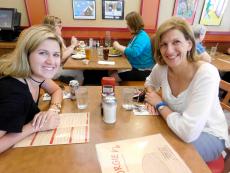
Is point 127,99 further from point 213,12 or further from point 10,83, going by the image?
point 213,12

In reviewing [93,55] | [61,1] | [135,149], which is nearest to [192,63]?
[135,149]

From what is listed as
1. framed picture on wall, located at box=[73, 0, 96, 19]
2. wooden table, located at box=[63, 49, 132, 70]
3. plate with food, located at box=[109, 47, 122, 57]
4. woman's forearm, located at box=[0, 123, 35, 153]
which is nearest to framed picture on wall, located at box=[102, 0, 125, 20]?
framed picture on wall, located at box=[73, 0, 96, 19]

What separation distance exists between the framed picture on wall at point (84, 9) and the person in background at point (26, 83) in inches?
106

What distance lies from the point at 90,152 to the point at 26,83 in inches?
19.8

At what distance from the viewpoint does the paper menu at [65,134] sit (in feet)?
2.84

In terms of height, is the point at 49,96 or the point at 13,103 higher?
the point at 13,103

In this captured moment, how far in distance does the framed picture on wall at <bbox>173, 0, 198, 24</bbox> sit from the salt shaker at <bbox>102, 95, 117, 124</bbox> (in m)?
3.29

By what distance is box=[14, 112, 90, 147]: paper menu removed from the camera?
0.87 metres

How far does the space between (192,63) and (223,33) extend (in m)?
3.30

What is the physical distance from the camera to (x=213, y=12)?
12.3 feet

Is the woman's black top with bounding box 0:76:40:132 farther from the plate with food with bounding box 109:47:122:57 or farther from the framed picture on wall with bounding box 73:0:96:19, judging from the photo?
the framed picture on wall with bounding box 73:0:96:19

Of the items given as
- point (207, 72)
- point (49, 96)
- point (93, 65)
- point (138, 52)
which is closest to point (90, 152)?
point (49, 96)

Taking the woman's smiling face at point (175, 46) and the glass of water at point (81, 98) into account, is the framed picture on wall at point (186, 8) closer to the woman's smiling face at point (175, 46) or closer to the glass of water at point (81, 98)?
the woman's smiling face at point (175, 46)

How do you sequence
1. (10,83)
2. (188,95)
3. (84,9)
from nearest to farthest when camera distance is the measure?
(10,83), (188,95), (84,9)
